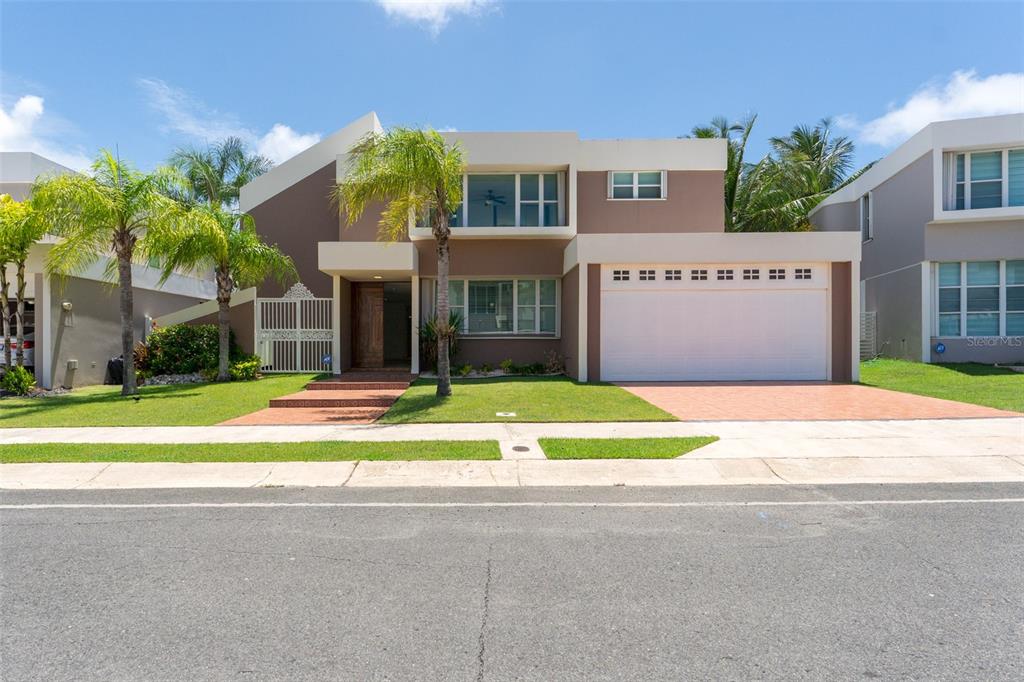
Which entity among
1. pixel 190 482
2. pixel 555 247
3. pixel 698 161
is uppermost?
pixel 698 161

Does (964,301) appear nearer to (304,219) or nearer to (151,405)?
(304,219)

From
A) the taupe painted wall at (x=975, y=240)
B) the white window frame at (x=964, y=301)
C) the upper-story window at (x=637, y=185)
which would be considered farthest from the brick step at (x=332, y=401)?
the taupe painted wall at (x=975, y=240)

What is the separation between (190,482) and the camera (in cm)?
676

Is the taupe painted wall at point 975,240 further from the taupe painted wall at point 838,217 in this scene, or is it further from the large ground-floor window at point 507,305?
the large ground-floor window at point 507,305

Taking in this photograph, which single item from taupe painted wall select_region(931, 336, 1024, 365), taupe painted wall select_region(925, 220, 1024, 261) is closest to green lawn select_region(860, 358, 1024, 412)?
taupe painted wall select_region(931, 336, 1024, 365)

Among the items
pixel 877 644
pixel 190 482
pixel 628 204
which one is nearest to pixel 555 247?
pixel 628 204

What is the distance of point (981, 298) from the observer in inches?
749

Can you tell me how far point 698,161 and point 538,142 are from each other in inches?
224

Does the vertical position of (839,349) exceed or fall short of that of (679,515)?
it exceeds it

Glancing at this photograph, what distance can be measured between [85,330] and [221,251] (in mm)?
5804

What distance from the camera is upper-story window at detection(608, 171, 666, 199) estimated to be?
18812 mm

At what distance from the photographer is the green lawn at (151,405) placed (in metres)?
10.6

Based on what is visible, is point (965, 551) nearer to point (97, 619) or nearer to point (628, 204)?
point (97, 619)

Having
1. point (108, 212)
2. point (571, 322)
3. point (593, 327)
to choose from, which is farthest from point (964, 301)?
point (108, 212)
